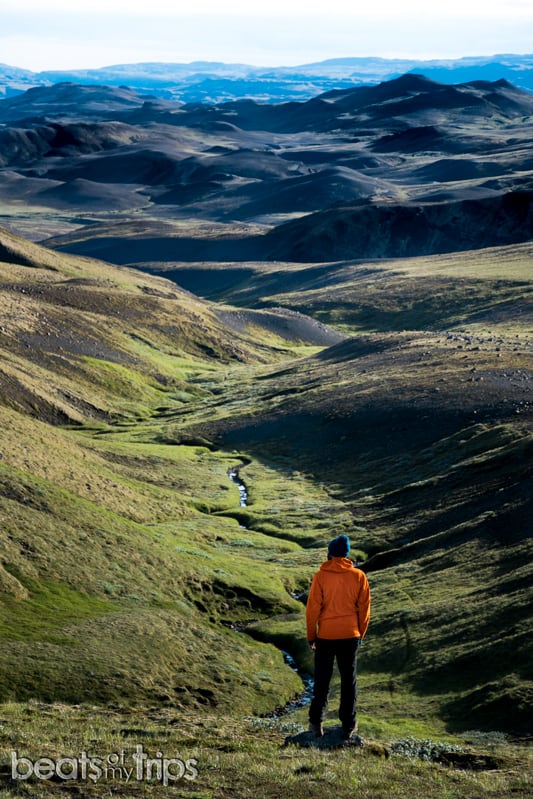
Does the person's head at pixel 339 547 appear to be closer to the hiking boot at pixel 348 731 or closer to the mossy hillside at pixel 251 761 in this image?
the hiking boot at pixel 348 731

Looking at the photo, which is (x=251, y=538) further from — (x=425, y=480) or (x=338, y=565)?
(x=338, y=565)

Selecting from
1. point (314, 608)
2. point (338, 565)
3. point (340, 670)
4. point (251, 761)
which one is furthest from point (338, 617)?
point (251, 761)

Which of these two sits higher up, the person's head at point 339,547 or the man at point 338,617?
the person's head at point 339,547

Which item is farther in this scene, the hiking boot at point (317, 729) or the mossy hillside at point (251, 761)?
the hiking boot at point (317, 729)

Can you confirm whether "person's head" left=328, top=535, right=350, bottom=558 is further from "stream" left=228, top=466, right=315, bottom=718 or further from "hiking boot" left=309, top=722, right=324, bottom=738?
"stream" left=228, top=466, right=315, bottom=718

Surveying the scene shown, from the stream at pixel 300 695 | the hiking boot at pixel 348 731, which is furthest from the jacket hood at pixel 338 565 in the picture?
the stream at pixel 300 695

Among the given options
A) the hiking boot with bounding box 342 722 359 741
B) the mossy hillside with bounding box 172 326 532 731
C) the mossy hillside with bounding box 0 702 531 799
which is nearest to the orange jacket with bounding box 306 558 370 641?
the hiking boot with bounding box 342 722 359 741

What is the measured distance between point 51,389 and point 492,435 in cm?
4936

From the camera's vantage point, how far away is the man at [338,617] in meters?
22.9

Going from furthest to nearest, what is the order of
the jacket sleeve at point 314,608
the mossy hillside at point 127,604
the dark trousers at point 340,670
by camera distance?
1. the mossy hillside at point 127,604
2. the dark trousers at point 340,670
3. the jacket sleeve at point 314,608

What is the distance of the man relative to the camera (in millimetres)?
22906

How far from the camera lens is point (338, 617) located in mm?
23094

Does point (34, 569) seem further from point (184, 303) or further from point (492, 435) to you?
point (184, 303)

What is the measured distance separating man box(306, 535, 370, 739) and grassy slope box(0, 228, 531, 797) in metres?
1.70
